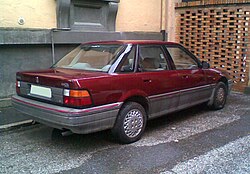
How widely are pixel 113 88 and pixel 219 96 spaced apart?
10.0ft

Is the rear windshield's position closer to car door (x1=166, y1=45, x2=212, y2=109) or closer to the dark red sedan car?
the dark red sedan car

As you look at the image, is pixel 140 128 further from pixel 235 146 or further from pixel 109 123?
pixel 235 146

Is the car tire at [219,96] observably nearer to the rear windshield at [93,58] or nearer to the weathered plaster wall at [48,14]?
the rear windshield at [93,58]

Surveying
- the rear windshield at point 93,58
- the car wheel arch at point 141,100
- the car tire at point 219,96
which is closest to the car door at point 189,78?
the car tire at point 219,96

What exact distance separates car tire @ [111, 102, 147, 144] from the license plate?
1.02m

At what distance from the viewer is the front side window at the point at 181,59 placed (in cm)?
495

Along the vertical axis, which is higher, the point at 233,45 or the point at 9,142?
the point at 233,45

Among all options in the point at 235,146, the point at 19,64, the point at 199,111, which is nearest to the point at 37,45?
the point at 19,64

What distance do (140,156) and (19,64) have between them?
3.84 meters

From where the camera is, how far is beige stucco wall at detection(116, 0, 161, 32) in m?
7.98

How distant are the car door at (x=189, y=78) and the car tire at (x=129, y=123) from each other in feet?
3.46

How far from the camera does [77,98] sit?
3.47 m

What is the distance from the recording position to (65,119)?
346cm

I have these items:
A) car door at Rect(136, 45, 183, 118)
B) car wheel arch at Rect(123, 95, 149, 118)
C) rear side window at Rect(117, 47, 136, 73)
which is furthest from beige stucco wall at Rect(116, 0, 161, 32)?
car wheel arch at Rect(123, 95, 149, 118)
